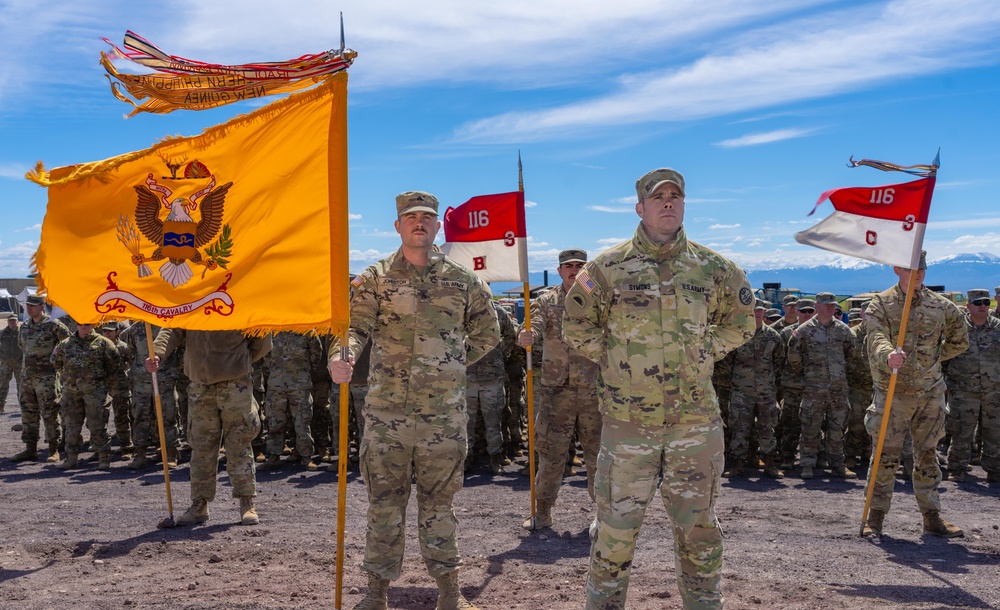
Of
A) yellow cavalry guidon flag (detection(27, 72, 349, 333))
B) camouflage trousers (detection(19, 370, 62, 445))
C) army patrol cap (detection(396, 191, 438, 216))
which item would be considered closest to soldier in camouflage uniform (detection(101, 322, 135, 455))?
camouflage trousers (detection(19, 370, 62, 445))

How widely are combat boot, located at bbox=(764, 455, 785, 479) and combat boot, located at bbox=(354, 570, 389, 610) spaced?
7260 millimetres

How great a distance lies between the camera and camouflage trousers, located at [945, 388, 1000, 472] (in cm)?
1080

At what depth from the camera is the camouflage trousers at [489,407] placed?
37.1 ft

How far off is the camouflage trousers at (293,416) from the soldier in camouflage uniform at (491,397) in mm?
2382

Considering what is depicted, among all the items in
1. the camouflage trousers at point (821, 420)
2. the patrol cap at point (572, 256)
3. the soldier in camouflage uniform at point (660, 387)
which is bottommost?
the camouflage trousers at point (821, 420)

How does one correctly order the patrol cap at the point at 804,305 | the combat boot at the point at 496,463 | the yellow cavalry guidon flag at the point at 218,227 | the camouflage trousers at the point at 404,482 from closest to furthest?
the yellow cavalry guidon flag at the point at 218,227 → the camouflage trousers at the point at 404,482 → the combat boot at the point at 496,463 → the patrol cap at the point at 804,305

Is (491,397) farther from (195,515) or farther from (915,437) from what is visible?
(915,437)

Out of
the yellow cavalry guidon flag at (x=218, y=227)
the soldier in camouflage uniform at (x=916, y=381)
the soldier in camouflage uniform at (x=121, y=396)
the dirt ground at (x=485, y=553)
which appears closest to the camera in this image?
the yellow cavalry guidon flag at (x=218, y=227)

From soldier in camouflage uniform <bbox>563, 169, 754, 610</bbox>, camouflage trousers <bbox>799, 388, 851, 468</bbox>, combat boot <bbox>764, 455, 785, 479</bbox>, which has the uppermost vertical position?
soldier in camouflage uniform <bbox>563, 169, 754, 610</bbox>

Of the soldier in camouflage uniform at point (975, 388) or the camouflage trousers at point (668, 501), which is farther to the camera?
the soldier in camouflage uniform at point (975, 388)

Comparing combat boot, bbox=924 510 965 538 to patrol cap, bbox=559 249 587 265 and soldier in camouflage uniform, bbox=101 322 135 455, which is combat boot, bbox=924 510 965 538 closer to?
patrol cap, bbox=559 249 587 265

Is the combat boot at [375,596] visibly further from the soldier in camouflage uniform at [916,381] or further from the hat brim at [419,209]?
the soldier in camouflage uniform at [916,381]

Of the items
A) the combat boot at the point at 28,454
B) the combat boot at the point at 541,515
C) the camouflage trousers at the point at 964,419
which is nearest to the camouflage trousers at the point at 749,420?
the camouflage trousers at the point at 964,419

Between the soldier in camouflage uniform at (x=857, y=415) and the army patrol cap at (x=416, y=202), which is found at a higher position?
the army patrol cap at (x=416, y=202)
